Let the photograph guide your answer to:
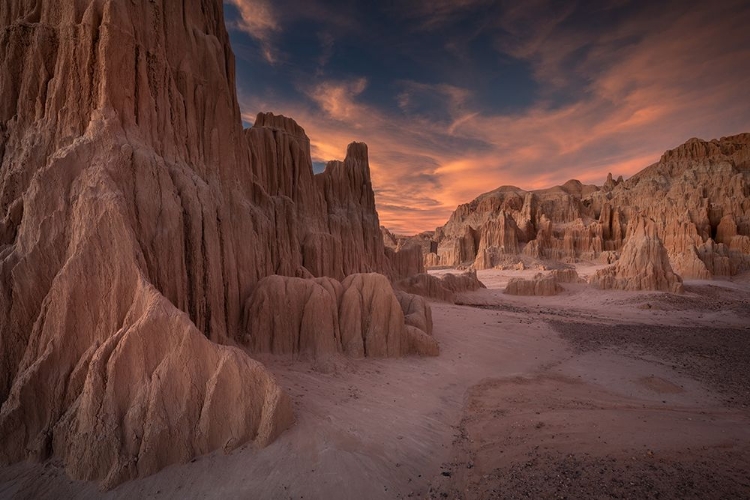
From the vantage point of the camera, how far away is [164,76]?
32.1 ft

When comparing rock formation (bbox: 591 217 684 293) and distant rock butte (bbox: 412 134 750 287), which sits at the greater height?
distant rock butte (bbox: 412 134 750 287)

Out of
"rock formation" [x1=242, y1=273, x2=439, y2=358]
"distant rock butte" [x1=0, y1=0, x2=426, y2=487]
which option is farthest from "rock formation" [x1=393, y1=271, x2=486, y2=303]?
"distant rock butte" [x1=0, y1=0, x2=426, y2=487]

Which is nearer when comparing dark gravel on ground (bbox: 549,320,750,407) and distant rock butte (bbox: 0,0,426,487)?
distant rock butte (bbox: 0,0,426,487)

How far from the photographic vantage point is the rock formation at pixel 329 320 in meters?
11.2

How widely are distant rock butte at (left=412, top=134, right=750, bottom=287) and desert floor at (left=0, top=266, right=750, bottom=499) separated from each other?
1693 inches

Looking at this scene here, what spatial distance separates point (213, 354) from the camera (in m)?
6.55

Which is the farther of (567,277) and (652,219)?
(652,219)

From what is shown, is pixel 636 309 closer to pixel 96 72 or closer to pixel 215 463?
pixel 215 463

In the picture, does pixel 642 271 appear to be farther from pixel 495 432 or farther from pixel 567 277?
pixel 495 432

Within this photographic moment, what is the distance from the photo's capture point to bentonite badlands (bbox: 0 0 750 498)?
5691 millimetres

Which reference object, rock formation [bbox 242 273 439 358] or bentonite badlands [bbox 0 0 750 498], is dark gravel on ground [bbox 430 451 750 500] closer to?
bentonite badlands [bbox 0 0 750 498]

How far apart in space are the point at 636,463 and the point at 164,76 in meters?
14.4

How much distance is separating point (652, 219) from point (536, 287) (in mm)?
32908

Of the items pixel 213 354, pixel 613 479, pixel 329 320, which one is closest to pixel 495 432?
pixel 613 479
